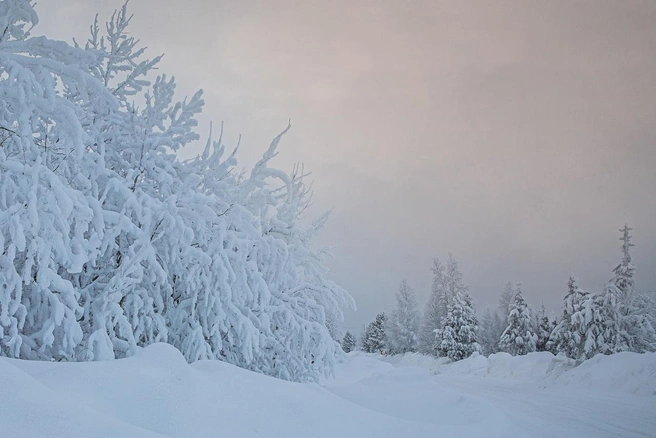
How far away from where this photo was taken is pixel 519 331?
36.3 metres

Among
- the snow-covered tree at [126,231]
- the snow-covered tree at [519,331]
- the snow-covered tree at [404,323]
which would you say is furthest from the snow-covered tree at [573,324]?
the snow-covered tree at [126,231]

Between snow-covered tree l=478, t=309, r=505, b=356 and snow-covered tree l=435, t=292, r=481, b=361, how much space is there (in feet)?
43.5

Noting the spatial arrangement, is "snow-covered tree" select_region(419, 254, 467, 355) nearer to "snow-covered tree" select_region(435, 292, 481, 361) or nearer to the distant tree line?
the distant tree line

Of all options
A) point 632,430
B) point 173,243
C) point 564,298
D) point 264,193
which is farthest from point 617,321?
point 173,243

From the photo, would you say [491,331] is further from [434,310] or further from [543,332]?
[543,332]

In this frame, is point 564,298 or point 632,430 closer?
point 632,430

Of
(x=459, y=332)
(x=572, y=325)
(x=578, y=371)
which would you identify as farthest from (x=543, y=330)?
(x=578, y=371)

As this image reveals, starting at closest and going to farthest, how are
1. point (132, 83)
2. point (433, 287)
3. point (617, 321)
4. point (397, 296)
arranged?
point (132, 83) < point (617, 321) < point (433, 287) < point (397, 296)

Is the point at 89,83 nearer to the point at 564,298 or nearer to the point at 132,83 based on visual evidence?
the point at 132,83

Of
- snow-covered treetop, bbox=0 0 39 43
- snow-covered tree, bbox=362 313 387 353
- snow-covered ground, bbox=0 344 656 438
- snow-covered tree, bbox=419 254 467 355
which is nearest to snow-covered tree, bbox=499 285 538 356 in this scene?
snow-covered tree, bbox=419 254 467 355

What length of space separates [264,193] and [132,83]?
2.78 m

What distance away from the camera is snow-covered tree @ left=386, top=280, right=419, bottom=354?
1885 inches

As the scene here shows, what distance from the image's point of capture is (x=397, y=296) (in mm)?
50750

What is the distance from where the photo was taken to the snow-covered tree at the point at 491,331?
5042 cm
